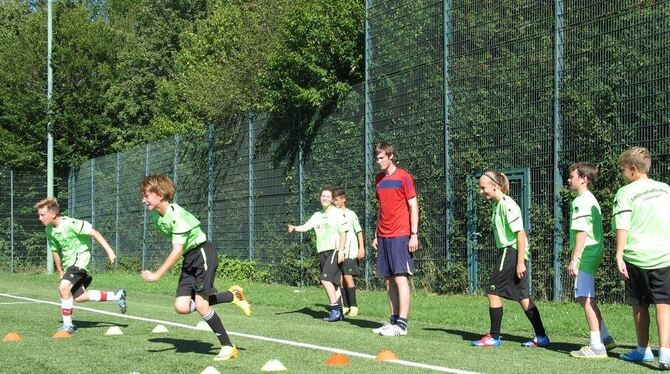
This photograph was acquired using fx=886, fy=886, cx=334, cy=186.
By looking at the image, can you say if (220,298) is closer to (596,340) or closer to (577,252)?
(577,252)

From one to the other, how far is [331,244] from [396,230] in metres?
3.02

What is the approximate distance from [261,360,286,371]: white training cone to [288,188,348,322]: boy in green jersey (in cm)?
480

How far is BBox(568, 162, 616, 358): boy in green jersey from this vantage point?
7.88 metres

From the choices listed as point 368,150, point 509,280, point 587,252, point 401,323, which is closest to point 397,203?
point 401,323

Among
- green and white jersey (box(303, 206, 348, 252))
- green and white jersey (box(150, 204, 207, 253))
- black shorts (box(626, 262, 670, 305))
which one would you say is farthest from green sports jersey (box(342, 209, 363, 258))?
black shorts (box(626, 262, 670, 305))

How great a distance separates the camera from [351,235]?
13.2 m

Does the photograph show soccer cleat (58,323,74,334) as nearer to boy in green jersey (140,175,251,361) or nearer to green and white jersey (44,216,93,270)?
green and white jersey (44,216,93,270)

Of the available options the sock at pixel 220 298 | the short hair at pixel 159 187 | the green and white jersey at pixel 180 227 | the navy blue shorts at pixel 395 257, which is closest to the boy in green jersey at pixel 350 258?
the navy blue shorts at pixel 395 257

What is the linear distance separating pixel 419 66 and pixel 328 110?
3.34 metres

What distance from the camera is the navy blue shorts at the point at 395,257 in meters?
9.79

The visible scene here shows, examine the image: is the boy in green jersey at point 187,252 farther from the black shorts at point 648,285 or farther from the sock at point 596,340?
the black shorts at point 648,285

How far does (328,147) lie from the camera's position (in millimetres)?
19344

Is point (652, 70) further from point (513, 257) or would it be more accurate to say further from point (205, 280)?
point (205, 280)

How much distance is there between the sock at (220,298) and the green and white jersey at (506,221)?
8.97ft
